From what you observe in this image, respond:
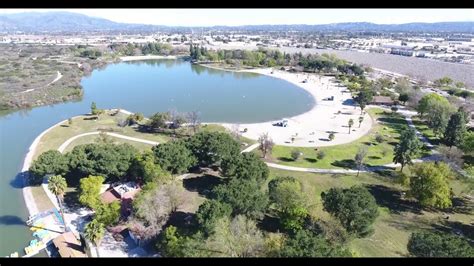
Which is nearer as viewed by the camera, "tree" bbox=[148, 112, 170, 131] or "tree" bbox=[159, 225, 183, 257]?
"tree" bbox=[159, 225, 183, 257]

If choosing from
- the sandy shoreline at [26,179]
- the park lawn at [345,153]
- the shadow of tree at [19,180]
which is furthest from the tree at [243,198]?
the shadow of tree at [19,180]

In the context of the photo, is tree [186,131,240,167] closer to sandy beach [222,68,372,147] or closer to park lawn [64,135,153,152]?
park lawn [64,135,153,152]

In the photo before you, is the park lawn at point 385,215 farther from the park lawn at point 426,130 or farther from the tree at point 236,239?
the park lawn at point 426,130

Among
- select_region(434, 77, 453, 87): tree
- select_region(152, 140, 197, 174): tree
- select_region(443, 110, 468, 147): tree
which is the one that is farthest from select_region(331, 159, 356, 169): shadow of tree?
select_region(434, 77, 453, 87): tree

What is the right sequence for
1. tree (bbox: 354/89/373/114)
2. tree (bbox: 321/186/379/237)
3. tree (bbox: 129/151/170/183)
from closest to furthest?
tree (bbox: 321/186/379/237) → tree (bbox: 129/151/170/183) → tree (bbox: 354/89/373/114)

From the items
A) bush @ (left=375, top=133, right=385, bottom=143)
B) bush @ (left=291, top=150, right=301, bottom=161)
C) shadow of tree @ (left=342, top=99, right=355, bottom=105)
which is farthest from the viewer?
shadow of tree @ (left=342, top=99, right=355, bottom=105)

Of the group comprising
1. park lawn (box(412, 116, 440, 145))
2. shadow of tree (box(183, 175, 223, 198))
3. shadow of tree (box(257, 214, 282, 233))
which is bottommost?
shadow of tree (box(257, 214, 282, 233))

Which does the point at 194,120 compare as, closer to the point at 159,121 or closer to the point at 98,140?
the point at 159,121
